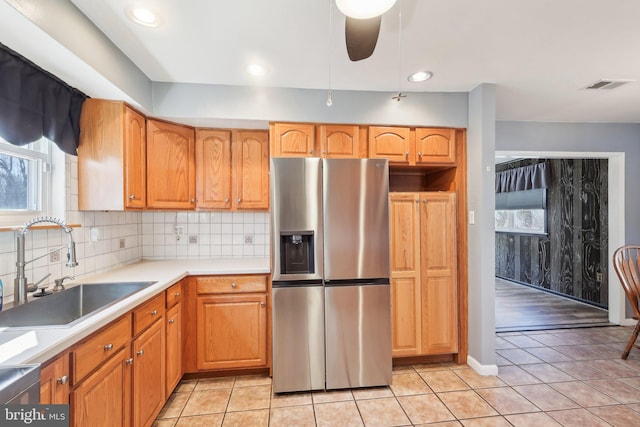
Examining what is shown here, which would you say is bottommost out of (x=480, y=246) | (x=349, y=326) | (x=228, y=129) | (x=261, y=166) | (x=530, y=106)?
(x=349, y=326)

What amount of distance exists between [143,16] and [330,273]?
6.35 ft

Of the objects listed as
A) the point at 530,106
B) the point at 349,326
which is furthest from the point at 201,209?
the point at 530,106

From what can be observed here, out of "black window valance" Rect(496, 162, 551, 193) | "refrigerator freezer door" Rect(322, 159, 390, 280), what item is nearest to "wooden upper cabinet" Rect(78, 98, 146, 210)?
"refrigerator freezer door" Rect(322, 159, 390, 280)

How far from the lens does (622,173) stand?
353 cm

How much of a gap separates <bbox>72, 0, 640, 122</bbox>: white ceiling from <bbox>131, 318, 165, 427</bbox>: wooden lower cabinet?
1745 millimetres

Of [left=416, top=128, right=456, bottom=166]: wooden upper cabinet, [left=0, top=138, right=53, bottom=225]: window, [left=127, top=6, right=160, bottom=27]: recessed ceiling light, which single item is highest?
[left=127, top=6, right=160, bottom=27]: recessed ceiling light

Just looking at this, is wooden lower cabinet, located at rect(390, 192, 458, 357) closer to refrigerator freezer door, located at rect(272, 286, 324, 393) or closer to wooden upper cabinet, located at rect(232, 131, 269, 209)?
refrigerator freezer door, located at rect(272, 286, 324, 393)

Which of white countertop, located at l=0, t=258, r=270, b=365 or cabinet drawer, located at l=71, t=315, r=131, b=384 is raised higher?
white countertop, located at l=0, t=258, r=270, b=365

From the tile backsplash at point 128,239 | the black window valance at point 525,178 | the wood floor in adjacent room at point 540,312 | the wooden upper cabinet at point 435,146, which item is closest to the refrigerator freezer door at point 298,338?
the tile backsplash at point 128,239

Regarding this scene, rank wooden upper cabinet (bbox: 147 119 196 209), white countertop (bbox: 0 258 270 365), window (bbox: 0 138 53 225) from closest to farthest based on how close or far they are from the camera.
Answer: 1. white countertop (bbox: 0 258 270 365)
2. window (bbox: 0 138 53 225)
3. wooden upper cabinet (bbox: 147 119 196 209)

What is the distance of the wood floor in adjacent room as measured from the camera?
3.61 meters

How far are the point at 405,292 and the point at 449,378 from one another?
757 millimetres

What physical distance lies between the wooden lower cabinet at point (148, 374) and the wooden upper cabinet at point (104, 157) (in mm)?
956

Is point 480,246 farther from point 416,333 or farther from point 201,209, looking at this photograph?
point 201,209
